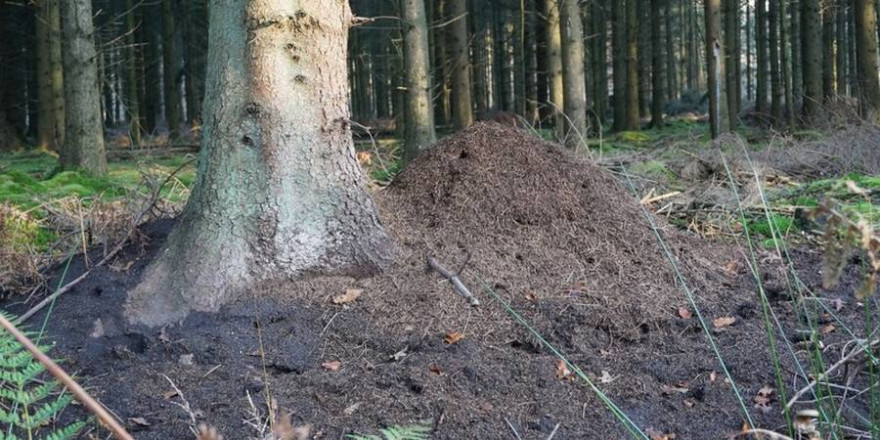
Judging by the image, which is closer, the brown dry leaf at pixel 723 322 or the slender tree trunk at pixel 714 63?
the brown dry leaf at pixel 723 322

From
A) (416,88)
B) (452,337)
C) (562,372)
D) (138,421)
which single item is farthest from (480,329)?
(416,88)

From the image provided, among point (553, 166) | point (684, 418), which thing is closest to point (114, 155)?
point (553, 166)

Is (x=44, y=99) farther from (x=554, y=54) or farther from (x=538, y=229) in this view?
(x=538, y=229)

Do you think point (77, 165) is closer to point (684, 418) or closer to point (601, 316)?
point (601, 316)

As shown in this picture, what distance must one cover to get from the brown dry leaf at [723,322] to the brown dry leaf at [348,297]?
183 cm

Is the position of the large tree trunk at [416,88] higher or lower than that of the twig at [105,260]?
higher

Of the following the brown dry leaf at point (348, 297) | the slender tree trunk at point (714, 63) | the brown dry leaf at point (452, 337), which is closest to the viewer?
the brown dry leaf at point (452, 337)

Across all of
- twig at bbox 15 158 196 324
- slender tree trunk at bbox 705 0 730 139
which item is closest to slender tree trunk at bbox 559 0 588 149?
slender tree trunk at bbox 705 0 730 139

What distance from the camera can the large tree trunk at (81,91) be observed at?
34.2 feet

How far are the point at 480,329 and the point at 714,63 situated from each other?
31.8 ft

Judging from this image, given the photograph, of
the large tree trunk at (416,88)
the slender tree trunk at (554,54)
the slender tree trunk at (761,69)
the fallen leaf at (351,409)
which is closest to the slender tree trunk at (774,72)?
the slender tree trunk at (761,69)

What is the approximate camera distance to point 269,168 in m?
4.48

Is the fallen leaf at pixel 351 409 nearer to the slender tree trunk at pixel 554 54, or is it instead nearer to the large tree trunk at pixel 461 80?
the slender tree trunk at pixel 554 54

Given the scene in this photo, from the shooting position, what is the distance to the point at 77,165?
10.7 meters
